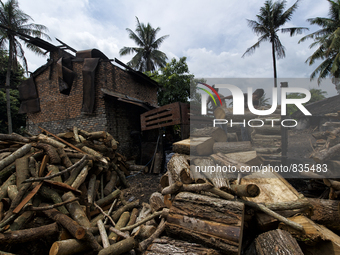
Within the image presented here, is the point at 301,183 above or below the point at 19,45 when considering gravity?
below

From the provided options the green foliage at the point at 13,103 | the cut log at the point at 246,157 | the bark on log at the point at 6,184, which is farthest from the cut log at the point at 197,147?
the green foliage at the point at 13,103

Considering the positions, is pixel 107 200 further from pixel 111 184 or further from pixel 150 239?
pixel 150 239

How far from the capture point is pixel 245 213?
244cm

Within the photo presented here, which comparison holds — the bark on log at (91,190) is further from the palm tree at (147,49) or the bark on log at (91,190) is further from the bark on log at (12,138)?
the palm tree at (147,49)

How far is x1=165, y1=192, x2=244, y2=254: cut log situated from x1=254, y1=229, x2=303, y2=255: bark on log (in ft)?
0.96

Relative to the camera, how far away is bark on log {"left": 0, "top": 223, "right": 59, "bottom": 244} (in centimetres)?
240

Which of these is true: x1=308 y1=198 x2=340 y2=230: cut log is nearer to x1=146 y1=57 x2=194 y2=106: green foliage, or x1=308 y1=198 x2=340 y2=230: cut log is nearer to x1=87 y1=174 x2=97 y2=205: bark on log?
x1=87 y1=174 x2=97 y2=205: bark on log

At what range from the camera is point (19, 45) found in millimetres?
17438

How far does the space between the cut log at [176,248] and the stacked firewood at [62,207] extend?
0.65 m

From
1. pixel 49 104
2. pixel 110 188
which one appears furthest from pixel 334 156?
pixel 49 104

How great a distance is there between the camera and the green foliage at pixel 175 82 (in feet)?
54.4

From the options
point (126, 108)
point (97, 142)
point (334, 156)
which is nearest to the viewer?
point (334, 156)

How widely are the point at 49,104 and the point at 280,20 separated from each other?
70.6 feet

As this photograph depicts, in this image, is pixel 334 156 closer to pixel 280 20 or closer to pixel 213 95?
pixel 213 95
